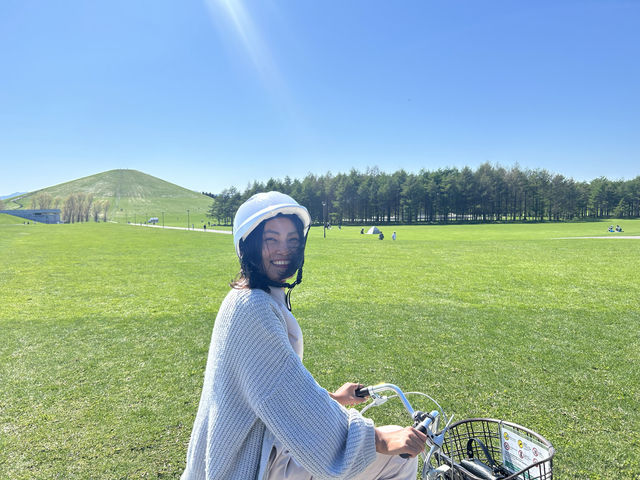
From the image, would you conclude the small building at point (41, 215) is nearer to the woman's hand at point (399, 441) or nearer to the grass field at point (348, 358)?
the grass field at point (348, 358)

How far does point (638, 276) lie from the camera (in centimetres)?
1215

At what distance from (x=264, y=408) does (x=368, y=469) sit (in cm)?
61

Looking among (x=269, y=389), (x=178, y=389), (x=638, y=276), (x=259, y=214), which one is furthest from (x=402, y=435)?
(x=638, y=276)

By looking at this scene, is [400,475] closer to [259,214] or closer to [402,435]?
[402,435]

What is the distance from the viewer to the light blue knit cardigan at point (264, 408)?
4.53 feet

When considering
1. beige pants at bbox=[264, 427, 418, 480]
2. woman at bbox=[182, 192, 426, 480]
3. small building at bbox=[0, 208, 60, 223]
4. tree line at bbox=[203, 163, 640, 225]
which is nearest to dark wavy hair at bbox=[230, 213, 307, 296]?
woman at bbox=[182, 192, 426, 480]

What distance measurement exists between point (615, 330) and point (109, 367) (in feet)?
28.4

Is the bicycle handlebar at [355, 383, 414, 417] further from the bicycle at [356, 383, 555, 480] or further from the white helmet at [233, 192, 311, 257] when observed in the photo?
the white helmet at [233, 192, 311, 257]

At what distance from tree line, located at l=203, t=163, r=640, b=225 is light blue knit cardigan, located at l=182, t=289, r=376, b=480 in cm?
8680

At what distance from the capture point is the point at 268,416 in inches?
54.2

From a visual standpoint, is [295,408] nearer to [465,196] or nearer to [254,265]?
[254,265]

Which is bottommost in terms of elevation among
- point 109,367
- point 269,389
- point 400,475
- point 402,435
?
point 109,367

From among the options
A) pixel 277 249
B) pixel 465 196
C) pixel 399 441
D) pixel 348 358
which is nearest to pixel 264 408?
pixel 399 441

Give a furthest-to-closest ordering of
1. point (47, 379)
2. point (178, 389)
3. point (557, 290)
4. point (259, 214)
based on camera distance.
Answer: point (557, 290), point (47, 379), point (178, 389), point (259, 214)
